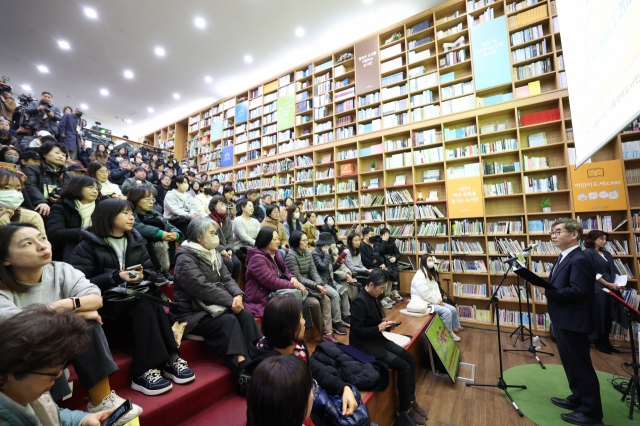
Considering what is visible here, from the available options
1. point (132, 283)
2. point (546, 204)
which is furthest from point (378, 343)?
point (546, 204)

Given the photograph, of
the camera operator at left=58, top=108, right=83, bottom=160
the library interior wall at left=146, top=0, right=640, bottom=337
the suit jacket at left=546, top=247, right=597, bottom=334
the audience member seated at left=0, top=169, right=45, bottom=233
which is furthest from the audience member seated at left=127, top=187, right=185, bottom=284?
the camera operator at left=58, top=108, right=83, bottom=160

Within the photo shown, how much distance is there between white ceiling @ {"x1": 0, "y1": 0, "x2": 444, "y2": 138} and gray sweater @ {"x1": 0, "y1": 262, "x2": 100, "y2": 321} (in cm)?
586

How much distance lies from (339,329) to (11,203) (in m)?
3.04

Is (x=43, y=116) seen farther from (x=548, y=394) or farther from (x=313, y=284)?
(x=548, y=394)

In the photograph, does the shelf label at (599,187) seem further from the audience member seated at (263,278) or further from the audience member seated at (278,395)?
the audience member seated at (278,395)

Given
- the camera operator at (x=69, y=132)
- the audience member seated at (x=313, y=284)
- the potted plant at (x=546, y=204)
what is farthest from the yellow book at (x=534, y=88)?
the camera operator at (x=69, y=132)

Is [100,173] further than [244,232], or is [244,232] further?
[244,232]

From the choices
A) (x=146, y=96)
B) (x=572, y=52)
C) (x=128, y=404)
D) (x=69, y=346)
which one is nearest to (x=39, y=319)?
(x=69, y=346)

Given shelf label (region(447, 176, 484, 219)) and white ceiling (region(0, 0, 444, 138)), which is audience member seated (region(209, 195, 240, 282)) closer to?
shelf label (region(447, 176, 484, 219))

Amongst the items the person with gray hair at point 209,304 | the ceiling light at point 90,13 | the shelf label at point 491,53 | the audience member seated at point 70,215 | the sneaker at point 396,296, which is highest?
the ceiling light at point 90,13

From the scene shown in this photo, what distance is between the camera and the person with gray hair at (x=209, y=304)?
5.83ft

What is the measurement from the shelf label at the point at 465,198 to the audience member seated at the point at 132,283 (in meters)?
4.60

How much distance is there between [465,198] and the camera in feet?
15.2

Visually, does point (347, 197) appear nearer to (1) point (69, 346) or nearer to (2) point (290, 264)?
(2) point (290, 264)
